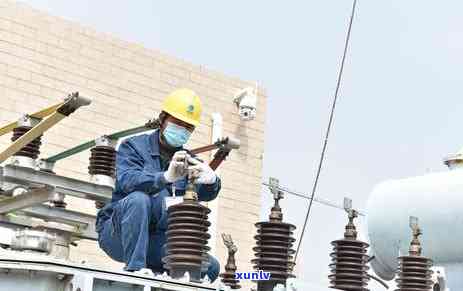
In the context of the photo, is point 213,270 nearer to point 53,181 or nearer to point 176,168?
point 176,168

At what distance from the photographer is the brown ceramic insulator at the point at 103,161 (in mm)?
9227

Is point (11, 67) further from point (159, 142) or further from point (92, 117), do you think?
point (159, 142)

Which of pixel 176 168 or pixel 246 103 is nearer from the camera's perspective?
pixel 176 168

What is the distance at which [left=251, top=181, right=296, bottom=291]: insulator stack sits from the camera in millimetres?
6832

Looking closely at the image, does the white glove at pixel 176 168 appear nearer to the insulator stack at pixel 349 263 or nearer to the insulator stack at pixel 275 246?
the insulator stack at pixel 275 246

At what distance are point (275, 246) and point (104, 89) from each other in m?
10.4

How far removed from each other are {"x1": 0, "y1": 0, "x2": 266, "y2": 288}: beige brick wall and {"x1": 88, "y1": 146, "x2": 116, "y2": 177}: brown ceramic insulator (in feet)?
20.6

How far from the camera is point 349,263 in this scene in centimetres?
750

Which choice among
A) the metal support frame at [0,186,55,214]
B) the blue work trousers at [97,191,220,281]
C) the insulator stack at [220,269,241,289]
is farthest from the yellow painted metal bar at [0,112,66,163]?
the insulator stack at [220,269,241,289]

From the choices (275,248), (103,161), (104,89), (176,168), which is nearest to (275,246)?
(275,248)

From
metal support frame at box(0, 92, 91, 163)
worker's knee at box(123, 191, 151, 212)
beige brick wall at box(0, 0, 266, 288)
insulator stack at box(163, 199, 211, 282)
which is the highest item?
beige brick wall at box(0, 0, 266, 288)

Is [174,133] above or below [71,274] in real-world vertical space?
above

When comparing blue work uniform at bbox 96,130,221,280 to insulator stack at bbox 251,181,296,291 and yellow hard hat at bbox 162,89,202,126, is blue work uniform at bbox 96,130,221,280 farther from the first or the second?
insulator stack at bbox 251,181,296,291

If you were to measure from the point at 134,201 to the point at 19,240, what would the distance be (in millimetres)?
1374
